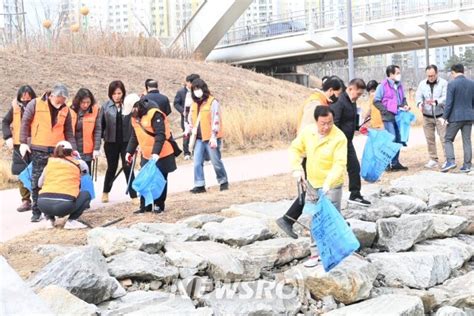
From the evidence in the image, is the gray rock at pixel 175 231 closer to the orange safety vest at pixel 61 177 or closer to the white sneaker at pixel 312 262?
the orange safety vest at pixel 61 177

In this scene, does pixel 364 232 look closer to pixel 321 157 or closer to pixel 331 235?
pixel 321 157

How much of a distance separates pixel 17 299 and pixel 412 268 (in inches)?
141

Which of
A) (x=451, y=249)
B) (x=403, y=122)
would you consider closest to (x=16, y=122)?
(x=451, y=249)

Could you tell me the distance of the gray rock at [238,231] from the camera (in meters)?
6.51

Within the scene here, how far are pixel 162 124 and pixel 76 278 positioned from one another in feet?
9.99

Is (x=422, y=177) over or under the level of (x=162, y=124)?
under

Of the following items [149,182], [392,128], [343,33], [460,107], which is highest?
[343,33]

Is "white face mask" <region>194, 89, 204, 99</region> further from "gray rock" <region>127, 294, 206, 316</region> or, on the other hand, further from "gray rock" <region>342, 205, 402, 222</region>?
"gray rock" <region>127, 294, 206, 316</region>

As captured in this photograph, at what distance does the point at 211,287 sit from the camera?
18.6 feet

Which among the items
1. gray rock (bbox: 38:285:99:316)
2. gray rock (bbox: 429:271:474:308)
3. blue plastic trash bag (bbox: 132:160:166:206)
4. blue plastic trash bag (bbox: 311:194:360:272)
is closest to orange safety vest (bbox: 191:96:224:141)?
blue plastic trash bag (bbox: 132:160:166:206)

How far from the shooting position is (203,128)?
373 inches

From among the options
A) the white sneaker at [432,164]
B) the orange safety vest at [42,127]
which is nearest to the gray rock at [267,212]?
the orange safety vest at [42,127]

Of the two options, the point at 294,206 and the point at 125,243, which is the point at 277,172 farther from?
the point at 125,243

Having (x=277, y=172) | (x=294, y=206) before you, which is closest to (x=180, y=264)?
(x=294, y=206)
